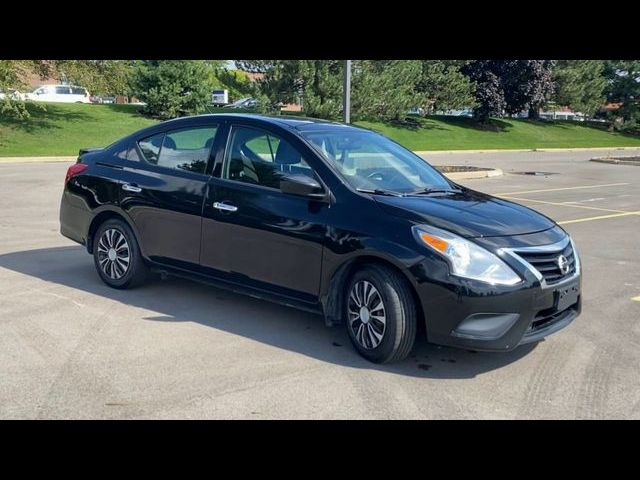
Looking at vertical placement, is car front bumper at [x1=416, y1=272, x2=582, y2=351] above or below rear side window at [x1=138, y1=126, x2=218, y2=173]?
below

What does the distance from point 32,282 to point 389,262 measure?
3.90m

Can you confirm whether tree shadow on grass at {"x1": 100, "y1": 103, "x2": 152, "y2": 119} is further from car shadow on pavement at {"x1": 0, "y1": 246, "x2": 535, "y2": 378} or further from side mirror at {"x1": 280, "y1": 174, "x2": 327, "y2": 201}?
side mirror at {"x1": 280, "y1": 174, "x2": 327, "y2": 201}

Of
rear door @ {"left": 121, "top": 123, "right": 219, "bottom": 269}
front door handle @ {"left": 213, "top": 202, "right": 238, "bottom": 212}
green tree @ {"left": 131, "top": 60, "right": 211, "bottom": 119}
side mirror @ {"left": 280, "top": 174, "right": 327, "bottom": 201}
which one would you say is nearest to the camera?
side mirror @ {"left": 280, "top": 174, "right": 327, "bottom": 201}

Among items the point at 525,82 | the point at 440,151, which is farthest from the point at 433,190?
the point at 525,82

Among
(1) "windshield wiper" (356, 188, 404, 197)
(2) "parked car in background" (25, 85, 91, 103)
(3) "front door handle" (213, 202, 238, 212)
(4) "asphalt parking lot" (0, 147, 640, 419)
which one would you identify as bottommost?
(4) "asphalt parking lot" (0, 147, 640, 419)

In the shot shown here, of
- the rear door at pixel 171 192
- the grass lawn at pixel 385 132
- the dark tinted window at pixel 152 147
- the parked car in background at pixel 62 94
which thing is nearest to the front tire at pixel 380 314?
the rear door at pixel 171 192

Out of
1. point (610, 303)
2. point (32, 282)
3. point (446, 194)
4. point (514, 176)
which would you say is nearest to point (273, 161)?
point (446, 194)

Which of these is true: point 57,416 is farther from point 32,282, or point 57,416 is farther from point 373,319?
point 32,282

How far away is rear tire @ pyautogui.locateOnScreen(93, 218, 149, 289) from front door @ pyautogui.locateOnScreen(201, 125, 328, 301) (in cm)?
90

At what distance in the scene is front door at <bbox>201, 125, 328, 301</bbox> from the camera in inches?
191

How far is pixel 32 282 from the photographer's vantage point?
647 cm

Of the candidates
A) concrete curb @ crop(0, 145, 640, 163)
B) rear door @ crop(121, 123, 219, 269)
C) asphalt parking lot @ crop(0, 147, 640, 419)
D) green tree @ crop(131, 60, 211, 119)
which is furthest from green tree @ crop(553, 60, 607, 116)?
rear door @ crop(121, 123, 219, 269)

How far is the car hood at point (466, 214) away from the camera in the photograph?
4391 mm
